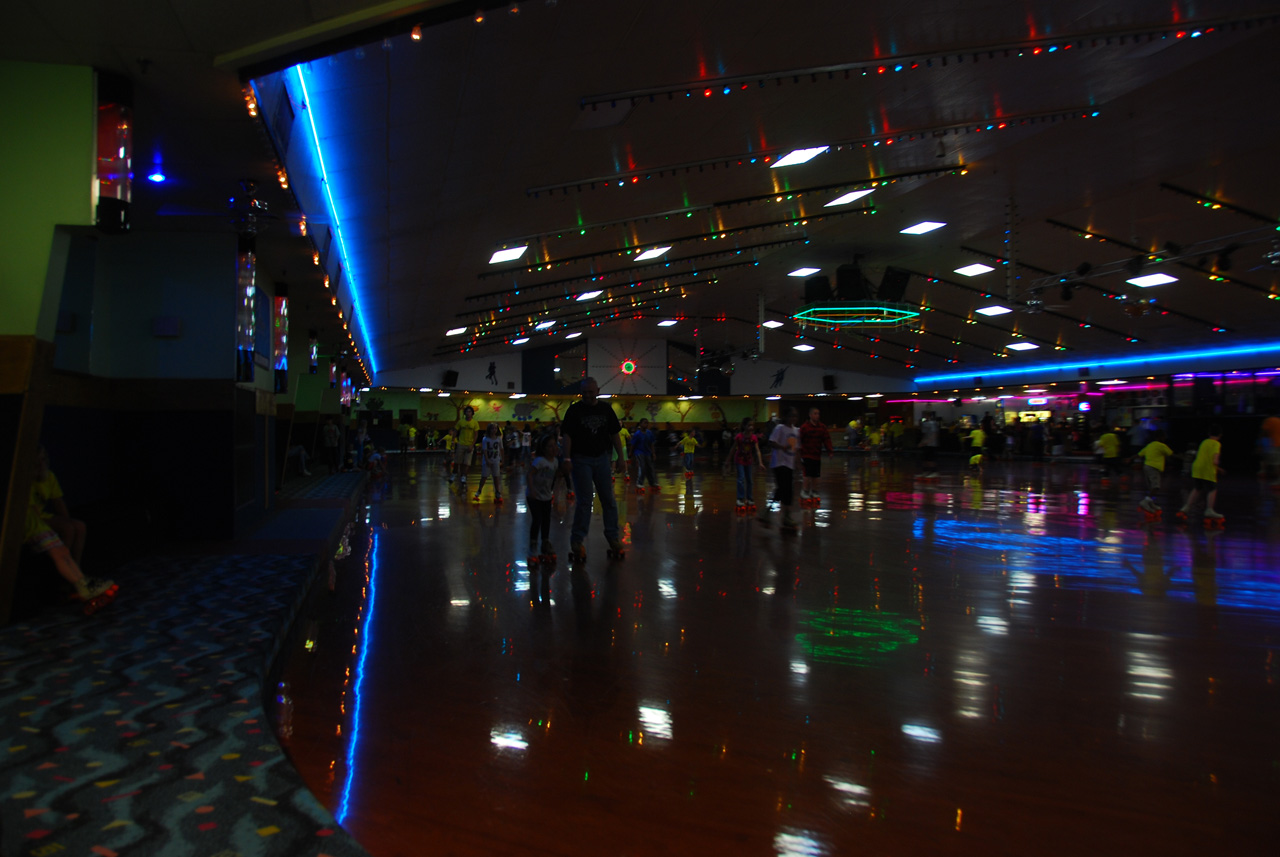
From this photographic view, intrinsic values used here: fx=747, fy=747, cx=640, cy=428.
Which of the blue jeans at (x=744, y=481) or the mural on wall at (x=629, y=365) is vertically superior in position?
the mural on wall at (x=629, y=365)

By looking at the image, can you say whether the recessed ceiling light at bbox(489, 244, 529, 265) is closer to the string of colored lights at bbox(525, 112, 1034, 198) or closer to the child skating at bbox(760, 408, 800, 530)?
the string of colored lights at bbox(525, 112, 1034, 198)

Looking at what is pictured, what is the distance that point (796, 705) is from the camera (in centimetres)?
309

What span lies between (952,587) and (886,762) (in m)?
3.17

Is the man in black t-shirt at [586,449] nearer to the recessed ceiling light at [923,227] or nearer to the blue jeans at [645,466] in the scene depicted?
the blue jeans at [645,466]

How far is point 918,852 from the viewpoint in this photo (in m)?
2.04

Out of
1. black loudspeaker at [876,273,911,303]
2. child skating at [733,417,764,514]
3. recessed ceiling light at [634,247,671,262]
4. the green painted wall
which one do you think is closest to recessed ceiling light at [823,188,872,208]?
recessed ceiling light at [634,247,671,262]

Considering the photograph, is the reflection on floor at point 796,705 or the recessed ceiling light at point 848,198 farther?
the recessed ceiling light at point 848,198

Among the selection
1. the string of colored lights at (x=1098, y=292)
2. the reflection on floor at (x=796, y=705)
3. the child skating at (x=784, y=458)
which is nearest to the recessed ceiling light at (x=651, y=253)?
the child skating at (x=784, y=458)

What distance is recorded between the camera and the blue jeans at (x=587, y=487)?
6275 millimetres

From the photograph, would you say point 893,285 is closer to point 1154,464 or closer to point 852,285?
point 852,285

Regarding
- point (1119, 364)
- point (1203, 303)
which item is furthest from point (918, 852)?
point (1119, 364)

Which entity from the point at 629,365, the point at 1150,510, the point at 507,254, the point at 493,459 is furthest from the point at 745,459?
the point at 629,365

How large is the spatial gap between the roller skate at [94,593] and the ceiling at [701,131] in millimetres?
2901

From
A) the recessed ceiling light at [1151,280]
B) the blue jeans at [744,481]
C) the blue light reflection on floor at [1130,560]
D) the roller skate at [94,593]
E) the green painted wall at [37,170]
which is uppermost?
the recessed ceiling light at [1151,280]
